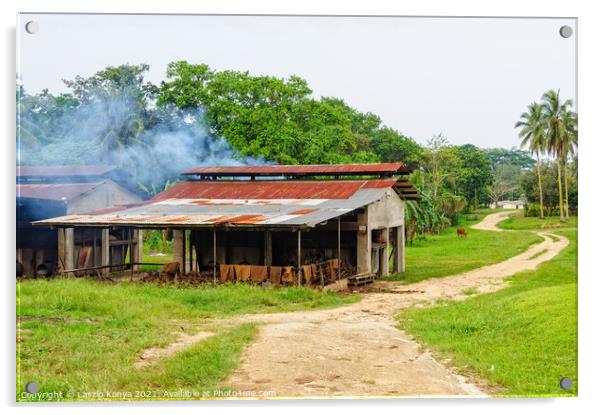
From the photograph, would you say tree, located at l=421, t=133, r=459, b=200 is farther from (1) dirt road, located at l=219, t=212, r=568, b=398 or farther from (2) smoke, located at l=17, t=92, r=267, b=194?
(1) dirt road, located at l=219, t=212, r=568, b=398

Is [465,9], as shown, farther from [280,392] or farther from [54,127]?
[54,127]

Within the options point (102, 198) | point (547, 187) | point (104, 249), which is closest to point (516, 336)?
point (547, 187)

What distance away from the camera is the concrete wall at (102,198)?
60.8ft

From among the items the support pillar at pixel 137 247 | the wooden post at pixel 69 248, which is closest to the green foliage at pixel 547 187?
the support pillar at pixel 137 247

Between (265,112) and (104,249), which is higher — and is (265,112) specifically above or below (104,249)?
above

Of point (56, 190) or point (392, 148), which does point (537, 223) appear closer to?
point (56, 190)

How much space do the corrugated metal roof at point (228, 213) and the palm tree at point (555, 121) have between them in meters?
6.23

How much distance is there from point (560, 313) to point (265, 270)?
8307 mm

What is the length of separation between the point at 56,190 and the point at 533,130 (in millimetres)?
10344

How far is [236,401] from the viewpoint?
28.2 feet

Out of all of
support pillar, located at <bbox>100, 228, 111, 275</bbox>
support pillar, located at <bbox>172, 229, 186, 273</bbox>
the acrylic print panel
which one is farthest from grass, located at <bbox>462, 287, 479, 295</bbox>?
support pillar, located at <bbox>100, 228, 111, 275</bbox>

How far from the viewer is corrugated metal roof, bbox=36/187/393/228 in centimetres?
1667

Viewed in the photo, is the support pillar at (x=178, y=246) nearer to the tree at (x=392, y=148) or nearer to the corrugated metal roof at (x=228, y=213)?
the corrugated metal roof at (x=228, y=213)

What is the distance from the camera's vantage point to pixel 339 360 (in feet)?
31.7
